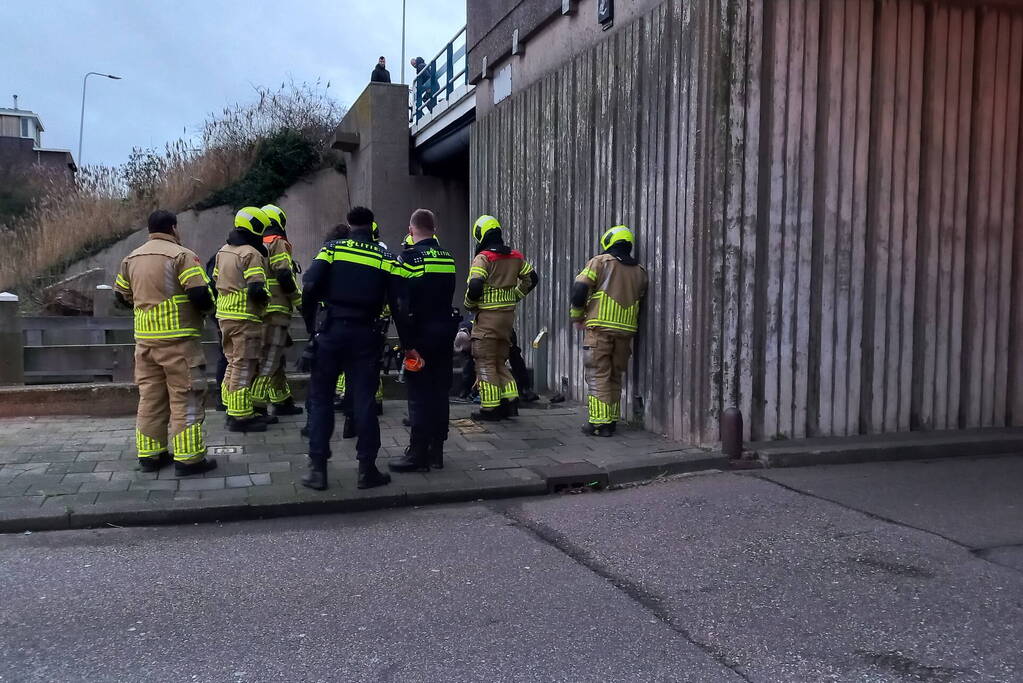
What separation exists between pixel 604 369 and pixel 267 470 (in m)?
3.06

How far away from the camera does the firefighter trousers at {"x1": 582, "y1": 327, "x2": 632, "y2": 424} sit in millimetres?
8039

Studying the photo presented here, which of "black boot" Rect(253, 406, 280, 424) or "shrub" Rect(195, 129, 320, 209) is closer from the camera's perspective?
"black boot" Rect(253, 406, 280, 424)

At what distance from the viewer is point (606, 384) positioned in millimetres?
8047

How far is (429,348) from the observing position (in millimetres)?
6863

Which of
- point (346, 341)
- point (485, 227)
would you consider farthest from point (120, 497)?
point (485, 227)

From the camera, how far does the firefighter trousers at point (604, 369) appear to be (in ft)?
26.4

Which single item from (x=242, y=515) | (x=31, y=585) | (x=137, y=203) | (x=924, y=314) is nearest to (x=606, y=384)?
(x=924, y=314)

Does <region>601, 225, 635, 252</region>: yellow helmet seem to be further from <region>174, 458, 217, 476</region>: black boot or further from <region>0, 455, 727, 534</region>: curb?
<region>174, 458, 217, 476</region>: black boot

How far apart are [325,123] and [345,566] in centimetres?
1848

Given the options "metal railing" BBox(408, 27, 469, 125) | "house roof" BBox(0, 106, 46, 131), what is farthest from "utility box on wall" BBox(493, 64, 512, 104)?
"house roof" BBox(0, 106, 46, 131)

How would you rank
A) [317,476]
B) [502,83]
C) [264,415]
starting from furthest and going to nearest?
[502,83], [264,415], [317,476]

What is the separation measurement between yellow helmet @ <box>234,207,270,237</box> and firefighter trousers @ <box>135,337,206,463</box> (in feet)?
5.48

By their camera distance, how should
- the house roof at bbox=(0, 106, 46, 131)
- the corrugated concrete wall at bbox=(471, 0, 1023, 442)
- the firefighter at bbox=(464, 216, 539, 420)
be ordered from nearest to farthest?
the corrugated concrete wall at bbox=(471, 0, 1023, 442) < the firefighter at bbox=(464, 216, 539, 420) < the house roof at bbox=(0, 106, 46, 131)

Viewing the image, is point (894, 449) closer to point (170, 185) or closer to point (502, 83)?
point (502, 83)
